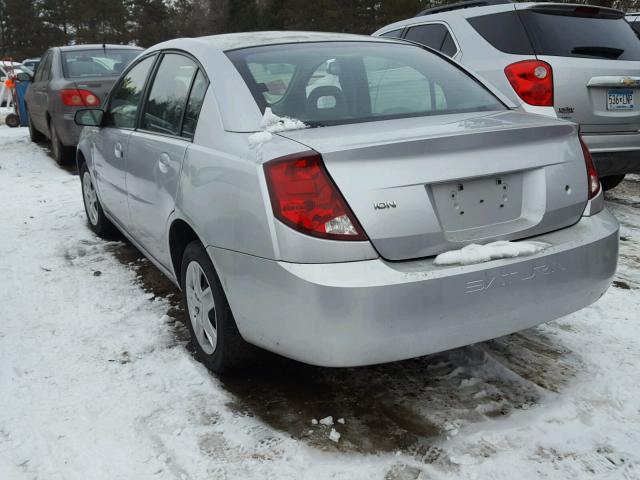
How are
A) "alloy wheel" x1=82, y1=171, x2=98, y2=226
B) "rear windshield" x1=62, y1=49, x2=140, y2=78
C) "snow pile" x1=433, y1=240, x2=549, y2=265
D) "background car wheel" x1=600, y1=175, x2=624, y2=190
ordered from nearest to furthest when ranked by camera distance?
"snow pile" x1=433, y1=240, x2=549, y2=265 < "alloy wheel" x1=82, y1=171, x2=98, y2=226 < "background car wheel" x1=600, y1=175, x2=624, y2=190 < "rear windshield" x1=62, y1=49, x2=140, y2=78

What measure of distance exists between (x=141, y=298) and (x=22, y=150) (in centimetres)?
822

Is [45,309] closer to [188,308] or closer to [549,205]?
[188,308]

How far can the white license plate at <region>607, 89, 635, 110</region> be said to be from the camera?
5.25m

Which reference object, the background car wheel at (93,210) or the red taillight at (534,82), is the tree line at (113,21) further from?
the red taillight at (534,82)

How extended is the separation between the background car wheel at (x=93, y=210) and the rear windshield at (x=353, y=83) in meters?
2.79

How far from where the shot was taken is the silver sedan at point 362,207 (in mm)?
2297

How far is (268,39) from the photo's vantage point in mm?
3367

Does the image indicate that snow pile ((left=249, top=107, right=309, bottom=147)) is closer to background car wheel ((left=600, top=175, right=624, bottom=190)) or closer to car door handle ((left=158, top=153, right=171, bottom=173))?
car door handle ((left=158, top=153, right=171, bottom=173))

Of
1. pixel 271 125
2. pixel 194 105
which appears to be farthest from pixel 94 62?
pixel 271 125

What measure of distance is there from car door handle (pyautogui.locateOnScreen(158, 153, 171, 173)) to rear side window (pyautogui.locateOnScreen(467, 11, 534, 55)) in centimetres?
335

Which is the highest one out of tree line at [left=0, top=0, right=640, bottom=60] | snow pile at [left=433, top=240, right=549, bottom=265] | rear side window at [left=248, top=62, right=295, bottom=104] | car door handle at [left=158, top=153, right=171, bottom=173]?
tree line at [left=0, top=0, right=640, bottom=60]

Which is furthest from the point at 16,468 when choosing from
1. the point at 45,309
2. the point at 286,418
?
the point at 45,309

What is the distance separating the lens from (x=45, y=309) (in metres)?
4.02

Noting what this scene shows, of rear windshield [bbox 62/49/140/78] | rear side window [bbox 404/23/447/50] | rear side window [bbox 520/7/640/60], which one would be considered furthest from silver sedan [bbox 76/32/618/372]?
rear windshield [bbox 62/49/140/78]
